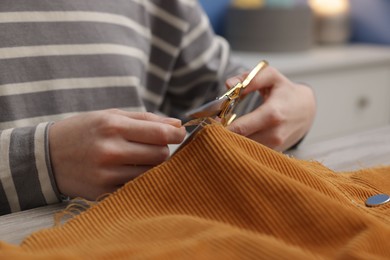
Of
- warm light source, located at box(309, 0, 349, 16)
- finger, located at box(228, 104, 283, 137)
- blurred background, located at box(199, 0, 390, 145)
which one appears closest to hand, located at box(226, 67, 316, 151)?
finger, located at box(228, 104, 283, 137)

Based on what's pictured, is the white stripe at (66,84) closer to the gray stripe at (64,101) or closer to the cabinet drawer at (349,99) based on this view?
the gray stripe at (64,101)

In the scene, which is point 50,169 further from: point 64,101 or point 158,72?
point 158,72

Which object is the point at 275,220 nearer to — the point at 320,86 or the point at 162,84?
the point at 162,84

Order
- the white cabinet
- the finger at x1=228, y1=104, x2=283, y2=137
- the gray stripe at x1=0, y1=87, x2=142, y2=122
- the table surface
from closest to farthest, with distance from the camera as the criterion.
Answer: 1. the table surface
2. the finger at x1=228, y1=104, x2=283, y2=137
3. the gray stripe at x1=0, y1=87, x2=142, y2=122
4. the white cabinet

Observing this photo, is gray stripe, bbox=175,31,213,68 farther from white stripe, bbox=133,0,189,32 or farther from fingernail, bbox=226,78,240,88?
fingernail, bbox=226,78,240,88

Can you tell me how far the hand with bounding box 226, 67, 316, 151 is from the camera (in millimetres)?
622

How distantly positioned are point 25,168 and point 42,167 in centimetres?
2

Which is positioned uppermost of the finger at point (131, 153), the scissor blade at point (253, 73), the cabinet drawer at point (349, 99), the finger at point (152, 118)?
the scissor blade at point (253, 73)

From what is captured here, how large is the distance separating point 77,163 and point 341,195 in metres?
0.22

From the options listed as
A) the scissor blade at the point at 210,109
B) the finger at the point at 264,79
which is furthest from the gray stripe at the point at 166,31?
the scissor blade at the point at 210,109

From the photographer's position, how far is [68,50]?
0.75m

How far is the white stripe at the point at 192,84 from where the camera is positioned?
955 mm

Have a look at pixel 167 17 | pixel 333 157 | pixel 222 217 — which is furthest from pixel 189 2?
pixel 222 217

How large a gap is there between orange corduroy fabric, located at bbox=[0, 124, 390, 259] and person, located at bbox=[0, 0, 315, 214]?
7 cm
